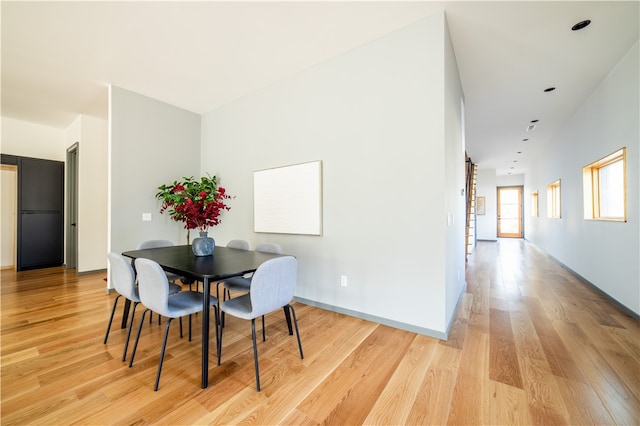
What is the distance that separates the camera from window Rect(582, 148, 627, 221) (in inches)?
124

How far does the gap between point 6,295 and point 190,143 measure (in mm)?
3233

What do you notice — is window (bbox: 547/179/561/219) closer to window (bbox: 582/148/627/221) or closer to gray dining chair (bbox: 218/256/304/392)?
window (bbox: 582/148/627/221)

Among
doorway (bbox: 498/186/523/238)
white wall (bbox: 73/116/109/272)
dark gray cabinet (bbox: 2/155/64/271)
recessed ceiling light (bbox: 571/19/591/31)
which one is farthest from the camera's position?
doorway (bbox: 498/186/523/238)

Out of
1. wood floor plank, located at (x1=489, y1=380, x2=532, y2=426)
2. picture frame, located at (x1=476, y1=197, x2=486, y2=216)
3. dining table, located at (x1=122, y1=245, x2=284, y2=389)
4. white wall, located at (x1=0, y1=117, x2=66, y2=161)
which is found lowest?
wood floor plank, located at (x1=489, y1=380, x2=532, y2=426)

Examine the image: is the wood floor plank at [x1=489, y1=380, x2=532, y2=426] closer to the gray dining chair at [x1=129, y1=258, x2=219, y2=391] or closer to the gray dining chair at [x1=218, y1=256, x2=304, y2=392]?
the gray dining chair at [x1=218, y1=256, x2=304, y2=392]

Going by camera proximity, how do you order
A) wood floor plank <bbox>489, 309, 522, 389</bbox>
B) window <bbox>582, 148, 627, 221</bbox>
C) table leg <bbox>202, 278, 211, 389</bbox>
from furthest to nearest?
1. window <bbox>582, 148, 627, 221</bbox>
2. wood floor plank <bbox>489, 309, 522, 389</bbox>
3. table leg <bbox>202, 278, 211, 389</bbox>

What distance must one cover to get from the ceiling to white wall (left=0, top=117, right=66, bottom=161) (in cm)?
119

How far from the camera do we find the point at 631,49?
2.80m

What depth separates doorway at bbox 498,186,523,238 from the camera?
11016 millimetres

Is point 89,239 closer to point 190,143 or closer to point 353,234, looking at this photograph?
point 190,143

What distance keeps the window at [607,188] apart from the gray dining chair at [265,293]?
393 cm

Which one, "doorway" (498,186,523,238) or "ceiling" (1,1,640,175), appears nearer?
"ceiling" (1,1,640,175)

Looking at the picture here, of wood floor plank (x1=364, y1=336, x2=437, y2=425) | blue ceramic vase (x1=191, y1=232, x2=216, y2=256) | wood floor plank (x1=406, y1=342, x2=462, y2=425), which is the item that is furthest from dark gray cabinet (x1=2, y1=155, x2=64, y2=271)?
wood floor plank (x1=406, y1=342, x2=462, y2=425)

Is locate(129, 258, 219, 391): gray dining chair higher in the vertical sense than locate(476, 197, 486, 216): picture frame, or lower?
lower
